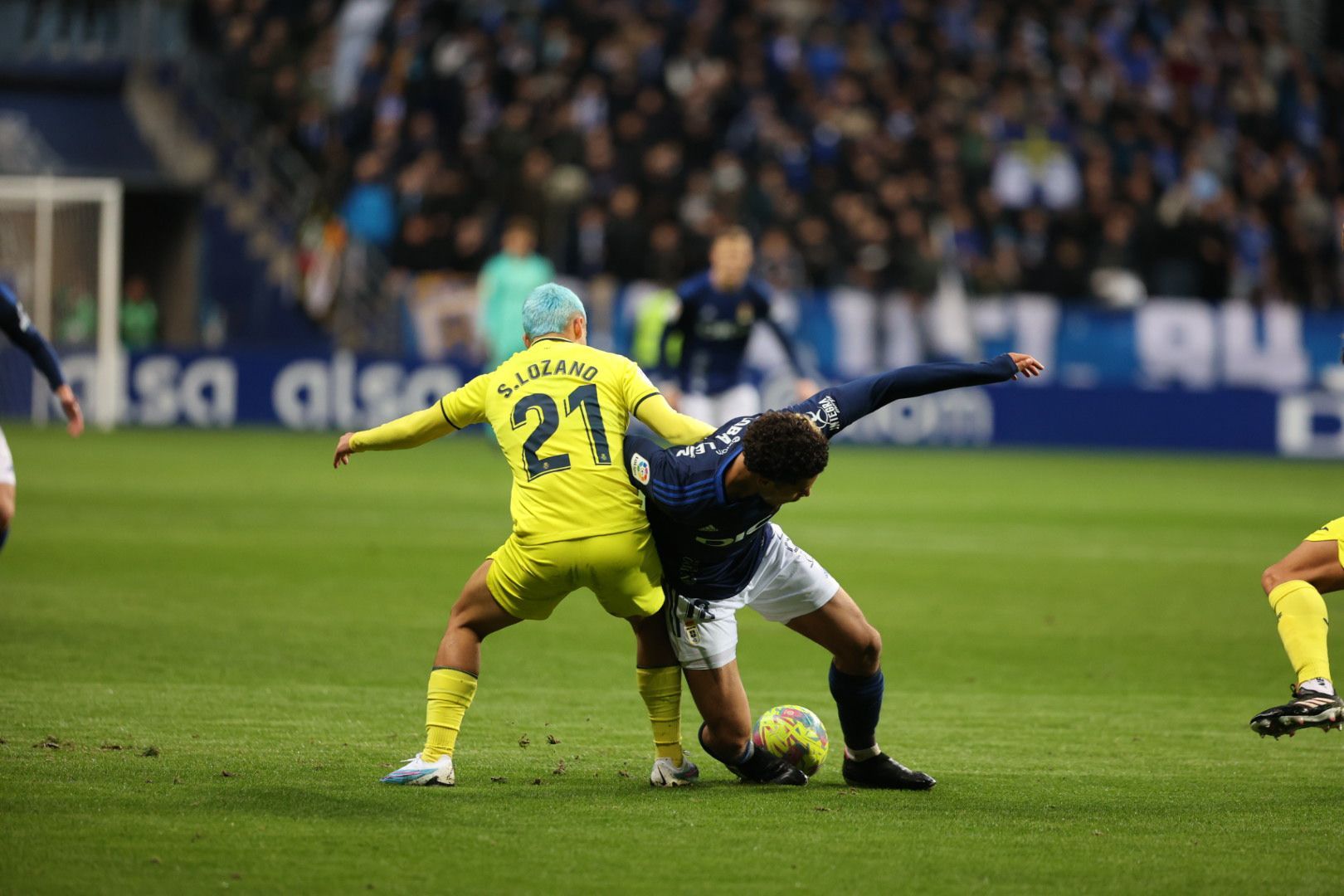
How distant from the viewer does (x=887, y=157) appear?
2677 centimetres

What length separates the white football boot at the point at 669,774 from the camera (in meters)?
6.35

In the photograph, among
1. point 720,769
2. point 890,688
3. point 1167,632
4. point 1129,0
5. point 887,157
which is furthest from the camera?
point 1129,0

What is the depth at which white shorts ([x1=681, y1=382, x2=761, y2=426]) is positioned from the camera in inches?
567

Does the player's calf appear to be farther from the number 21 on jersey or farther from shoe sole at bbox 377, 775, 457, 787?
shoe sole at bbox 377, 775, 457, 787

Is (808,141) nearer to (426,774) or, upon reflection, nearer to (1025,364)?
(1025,364)

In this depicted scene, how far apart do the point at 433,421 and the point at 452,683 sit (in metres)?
0.91

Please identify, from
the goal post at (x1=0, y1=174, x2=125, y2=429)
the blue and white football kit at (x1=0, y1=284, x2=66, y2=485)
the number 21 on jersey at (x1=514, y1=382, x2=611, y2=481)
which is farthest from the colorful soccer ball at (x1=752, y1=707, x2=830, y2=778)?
the goal post at (x1=0, y1=174, x2=125, y2=429)

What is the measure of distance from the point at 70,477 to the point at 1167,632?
1128 centimetres

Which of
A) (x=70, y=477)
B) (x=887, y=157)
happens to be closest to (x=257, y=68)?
(x=887, y=157)

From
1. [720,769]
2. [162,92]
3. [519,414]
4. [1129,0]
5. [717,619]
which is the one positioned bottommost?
[720,769]

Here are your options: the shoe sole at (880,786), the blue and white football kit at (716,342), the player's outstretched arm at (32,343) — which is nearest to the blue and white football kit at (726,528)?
the shoe sole at (880,786)

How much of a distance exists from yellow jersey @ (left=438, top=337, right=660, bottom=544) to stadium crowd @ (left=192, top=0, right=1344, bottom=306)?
18.1 m

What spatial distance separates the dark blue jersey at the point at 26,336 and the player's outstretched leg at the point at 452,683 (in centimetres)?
283

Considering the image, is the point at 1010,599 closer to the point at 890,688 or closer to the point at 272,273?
the point at 890,688
